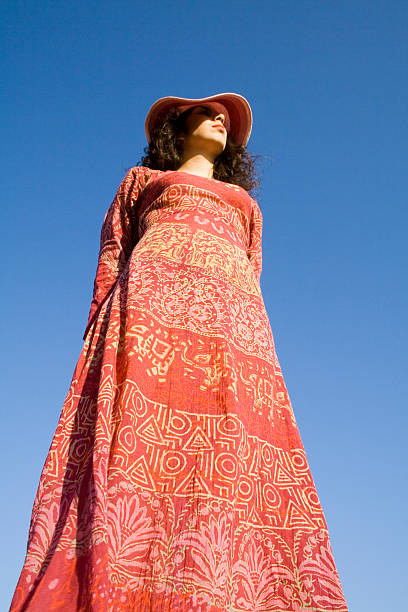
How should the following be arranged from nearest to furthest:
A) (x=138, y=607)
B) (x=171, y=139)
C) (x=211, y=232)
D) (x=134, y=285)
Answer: (x=138, y=607), (x=134, y=285), (x=211, y=232), (x=171, y=139)

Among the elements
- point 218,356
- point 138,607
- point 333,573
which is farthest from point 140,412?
point 333,573

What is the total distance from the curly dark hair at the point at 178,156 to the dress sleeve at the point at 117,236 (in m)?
0.36

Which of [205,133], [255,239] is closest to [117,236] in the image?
[255,239]

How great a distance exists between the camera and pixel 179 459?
2.02 meters

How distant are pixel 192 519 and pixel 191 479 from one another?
148 mm

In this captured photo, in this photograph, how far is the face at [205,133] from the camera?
12.3 ft

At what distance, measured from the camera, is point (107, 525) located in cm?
175

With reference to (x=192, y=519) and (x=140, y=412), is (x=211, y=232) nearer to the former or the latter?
(x=140, y=412)

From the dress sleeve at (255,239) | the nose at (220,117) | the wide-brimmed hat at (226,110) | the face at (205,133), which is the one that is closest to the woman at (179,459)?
the dress sleeve at (255,239)

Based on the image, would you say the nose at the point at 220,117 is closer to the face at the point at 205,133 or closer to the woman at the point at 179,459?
the face at the point at 205,133

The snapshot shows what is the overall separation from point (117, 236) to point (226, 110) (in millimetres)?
1386

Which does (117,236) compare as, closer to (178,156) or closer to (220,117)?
(178,156)

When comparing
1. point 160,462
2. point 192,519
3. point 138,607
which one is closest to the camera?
point 138,607

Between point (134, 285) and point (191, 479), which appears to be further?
point (134, 285)
